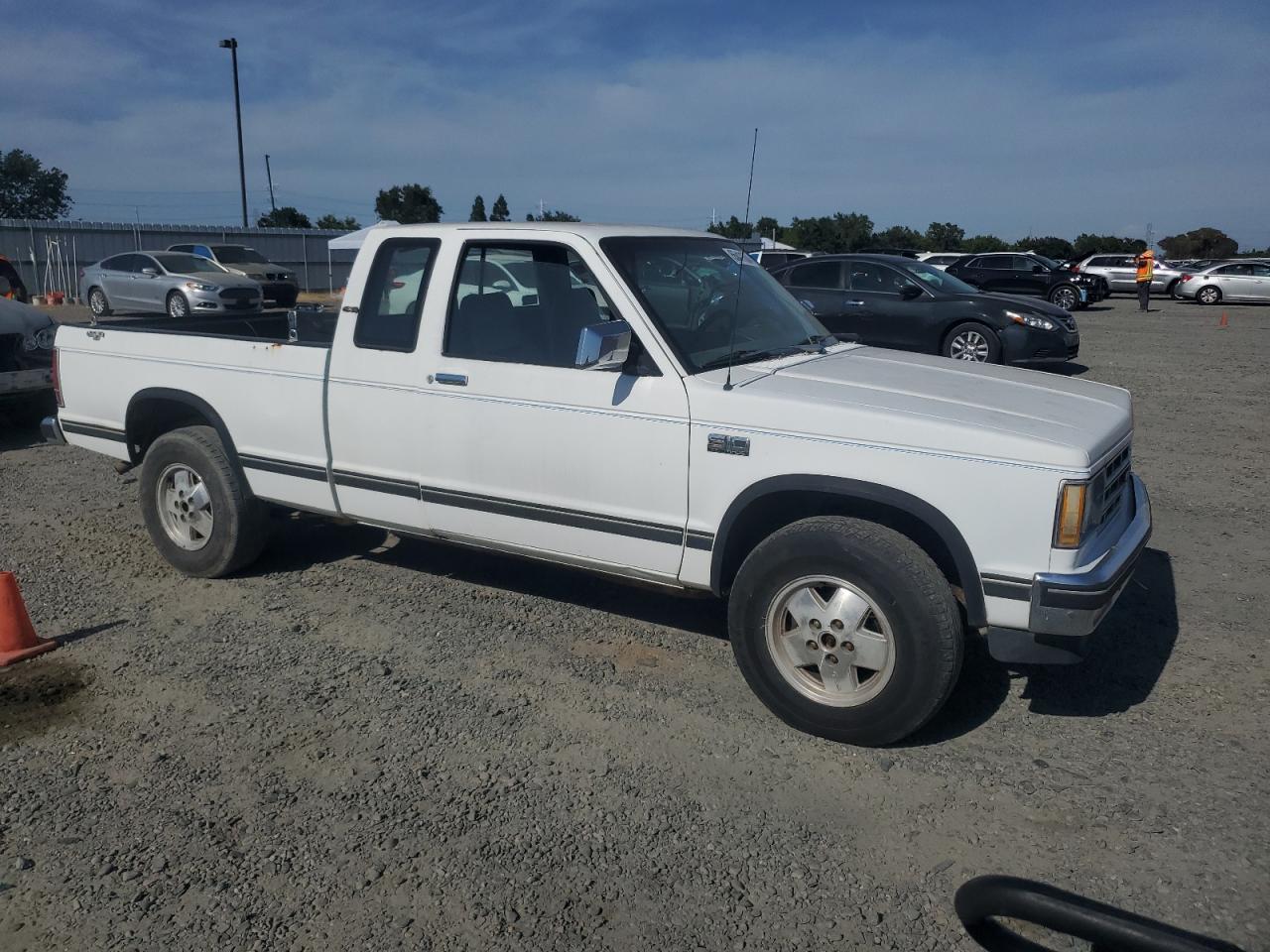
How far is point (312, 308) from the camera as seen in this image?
6.86m

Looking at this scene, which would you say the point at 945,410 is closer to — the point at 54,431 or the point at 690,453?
the point at 690,453

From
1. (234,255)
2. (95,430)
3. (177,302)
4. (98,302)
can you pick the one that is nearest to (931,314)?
(95,430)

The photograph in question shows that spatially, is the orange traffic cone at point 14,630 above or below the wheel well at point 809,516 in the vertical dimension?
below

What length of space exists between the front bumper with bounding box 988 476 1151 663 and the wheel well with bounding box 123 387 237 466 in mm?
4095

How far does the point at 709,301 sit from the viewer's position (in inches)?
190

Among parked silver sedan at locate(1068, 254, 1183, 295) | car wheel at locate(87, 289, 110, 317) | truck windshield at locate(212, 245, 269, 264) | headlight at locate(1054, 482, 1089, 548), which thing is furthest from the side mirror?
parked silver sedan at locate(1068, 254, 1183, 295)

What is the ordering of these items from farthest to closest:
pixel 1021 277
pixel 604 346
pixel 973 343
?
pixel 1021 277 → pixel 973 343 → pixel 604 346

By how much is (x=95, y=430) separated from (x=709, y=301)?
3840mm

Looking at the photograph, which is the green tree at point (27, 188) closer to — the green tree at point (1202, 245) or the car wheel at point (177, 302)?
the car wheel at point (177, 302)

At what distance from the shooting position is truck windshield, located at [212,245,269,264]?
85.3 ft

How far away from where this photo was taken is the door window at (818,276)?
1420 cm

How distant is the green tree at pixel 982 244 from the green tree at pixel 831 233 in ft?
33.0

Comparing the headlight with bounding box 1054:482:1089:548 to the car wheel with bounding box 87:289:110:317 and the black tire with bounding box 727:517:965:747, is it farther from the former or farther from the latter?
the car wheel with bounding box 87:289:110:317

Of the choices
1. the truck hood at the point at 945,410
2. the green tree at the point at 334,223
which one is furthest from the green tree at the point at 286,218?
the truck hood at the point at 945,410
